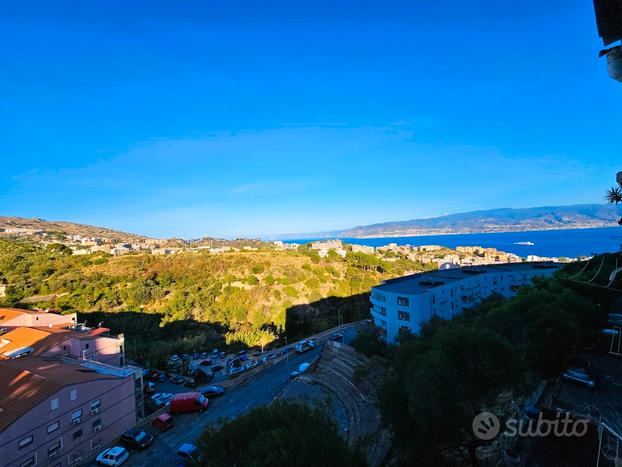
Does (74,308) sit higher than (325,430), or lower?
lower

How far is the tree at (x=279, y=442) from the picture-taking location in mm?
7199

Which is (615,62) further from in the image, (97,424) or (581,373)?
(97,424)

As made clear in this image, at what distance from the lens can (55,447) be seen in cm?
1641

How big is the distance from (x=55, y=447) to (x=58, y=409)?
191 cm

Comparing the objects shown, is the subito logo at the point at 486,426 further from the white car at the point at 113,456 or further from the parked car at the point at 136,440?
the parked car at the point at 136,440

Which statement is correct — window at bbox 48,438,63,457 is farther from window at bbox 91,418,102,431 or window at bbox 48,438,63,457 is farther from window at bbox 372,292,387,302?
window at bbox 372,292,387,302

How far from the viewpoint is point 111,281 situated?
55.4m

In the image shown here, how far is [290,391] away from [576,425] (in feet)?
51.6

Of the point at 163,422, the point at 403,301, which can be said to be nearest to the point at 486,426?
the point at 403,301

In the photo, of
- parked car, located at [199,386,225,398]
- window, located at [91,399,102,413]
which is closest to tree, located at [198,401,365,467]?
window, located at [91,399,102,413]

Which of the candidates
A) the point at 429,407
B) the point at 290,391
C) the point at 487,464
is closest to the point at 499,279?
the point at 290,391

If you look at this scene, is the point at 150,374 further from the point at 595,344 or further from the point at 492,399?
the point at 595,344

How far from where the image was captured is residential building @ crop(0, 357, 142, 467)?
49.1 feet

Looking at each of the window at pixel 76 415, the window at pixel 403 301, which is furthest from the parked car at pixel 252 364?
the window at pixel 403 301
